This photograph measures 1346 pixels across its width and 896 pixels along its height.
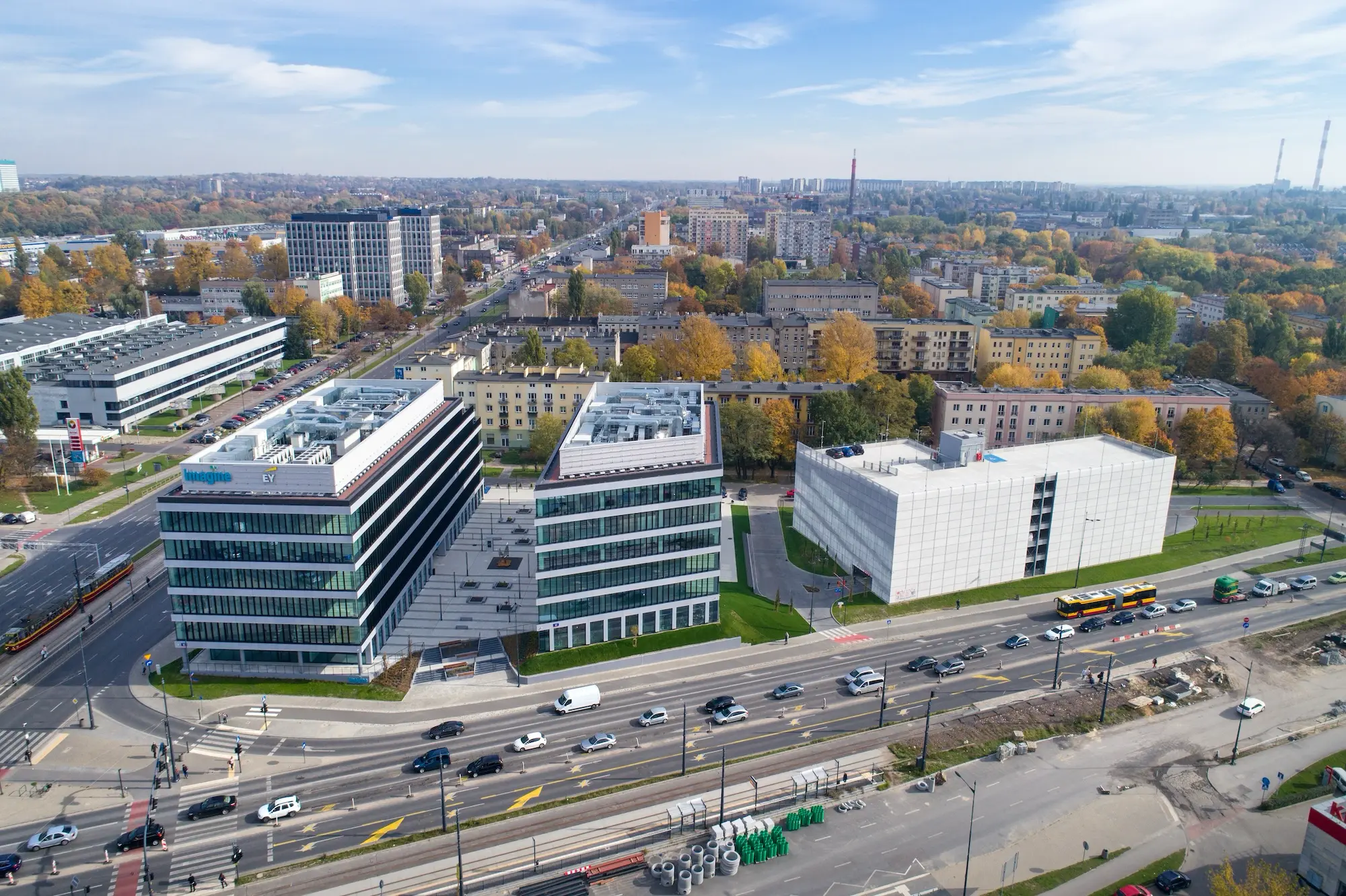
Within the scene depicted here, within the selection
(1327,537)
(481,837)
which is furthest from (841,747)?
(1327,537)

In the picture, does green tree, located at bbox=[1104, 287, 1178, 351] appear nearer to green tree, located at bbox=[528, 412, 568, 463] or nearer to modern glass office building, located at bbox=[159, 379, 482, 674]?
green tree, located at bbox=[528, 412, 568, 463]

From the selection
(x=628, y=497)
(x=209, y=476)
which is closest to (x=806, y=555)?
(x=628, y=497)

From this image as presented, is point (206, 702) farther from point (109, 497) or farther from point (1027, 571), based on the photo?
point (1027, 571)

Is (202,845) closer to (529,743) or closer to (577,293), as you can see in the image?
(529,743)

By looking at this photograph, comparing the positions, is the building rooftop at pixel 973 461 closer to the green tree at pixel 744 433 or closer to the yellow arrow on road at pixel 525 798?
the green tree at pixel 744 433

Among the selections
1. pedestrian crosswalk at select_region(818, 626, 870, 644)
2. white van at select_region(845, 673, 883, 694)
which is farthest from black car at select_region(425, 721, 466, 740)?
pedestrian crosswalk at select_region(818, 626, 870, 644)
